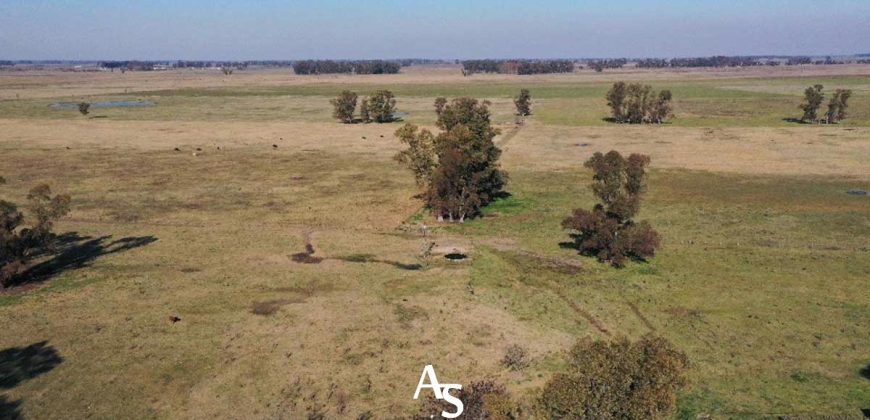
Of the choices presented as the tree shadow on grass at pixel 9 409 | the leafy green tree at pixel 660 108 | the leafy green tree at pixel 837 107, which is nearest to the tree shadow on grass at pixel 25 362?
the tree shadow on grass at pixel 9 409

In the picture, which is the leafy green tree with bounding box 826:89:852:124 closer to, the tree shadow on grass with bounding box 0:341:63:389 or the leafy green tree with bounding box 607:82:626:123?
the leafy green tree with bounding box 607:82:626:123

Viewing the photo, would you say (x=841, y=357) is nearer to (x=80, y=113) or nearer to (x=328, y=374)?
(x=328, y=374)

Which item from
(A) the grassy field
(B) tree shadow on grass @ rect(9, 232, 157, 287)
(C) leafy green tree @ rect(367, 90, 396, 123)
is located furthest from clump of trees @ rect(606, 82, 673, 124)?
(B) tree shadow on grass @ rect(9, 232, 157, 287)

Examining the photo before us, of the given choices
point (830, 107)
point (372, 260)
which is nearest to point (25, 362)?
point (372, 260)

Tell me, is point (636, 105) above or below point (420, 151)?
above

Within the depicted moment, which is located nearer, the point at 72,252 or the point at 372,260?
the point at 372,260

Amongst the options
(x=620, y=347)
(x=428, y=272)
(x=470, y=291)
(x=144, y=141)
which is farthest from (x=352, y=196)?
(x=144, y=141)

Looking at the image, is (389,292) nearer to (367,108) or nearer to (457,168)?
(457,168)

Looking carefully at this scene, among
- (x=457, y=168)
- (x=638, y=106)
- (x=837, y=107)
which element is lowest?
(x=457, y=168)
